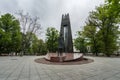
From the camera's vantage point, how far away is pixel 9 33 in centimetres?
2589

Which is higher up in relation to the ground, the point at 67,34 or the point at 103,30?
the point at 103,30

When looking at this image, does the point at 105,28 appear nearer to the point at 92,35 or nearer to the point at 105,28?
the point at 105,28

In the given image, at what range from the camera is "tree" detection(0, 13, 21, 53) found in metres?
25.2

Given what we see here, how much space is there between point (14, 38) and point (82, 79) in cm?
2384

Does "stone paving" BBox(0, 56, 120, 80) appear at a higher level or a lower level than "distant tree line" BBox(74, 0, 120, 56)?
lower

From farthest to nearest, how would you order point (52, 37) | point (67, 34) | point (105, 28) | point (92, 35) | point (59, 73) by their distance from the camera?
point (52, 37)
point (92, 35)
point (105, 28)
point (67, 34)
point (59, 73)

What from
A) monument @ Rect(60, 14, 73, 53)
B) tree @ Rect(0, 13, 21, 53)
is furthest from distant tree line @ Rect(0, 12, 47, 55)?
monument @ Rect(60, 14, 73, 53)

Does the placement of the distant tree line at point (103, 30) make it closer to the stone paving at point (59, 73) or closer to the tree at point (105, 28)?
the tree at point (105, 28)

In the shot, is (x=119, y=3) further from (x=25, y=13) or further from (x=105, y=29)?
(x=25, y=13)

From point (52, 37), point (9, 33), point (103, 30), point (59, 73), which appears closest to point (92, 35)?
point (103, 30)

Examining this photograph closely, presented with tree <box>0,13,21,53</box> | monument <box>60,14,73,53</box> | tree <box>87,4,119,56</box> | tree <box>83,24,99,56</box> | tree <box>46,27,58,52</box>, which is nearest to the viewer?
monument <box>60,14,73,53</box>

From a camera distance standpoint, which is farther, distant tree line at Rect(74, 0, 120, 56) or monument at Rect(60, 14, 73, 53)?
distant tree line at Rect(74, 0, 120, 56)

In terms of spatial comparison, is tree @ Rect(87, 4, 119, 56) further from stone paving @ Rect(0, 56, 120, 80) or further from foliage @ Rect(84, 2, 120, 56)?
stone paving @ Rect(0, 56, 120, 80)

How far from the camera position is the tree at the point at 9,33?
25.2 metres
